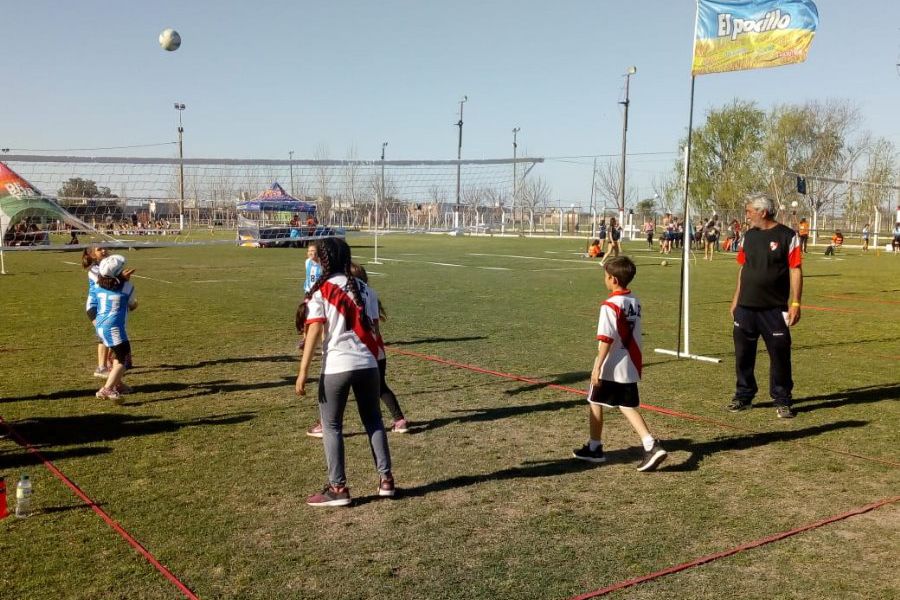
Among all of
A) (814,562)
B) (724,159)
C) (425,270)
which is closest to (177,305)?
(425,270)

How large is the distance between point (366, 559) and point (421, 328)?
9188mm

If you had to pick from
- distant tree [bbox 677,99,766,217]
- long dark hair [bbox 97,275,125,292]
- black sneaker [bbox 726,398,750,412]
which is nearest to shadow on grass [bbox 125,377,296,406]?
long dark hair [bbox 97,275,125,292]

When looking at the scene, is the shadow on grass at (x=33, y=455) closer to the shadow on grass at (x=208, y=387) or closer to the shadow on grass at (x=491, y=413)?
the shadow on grass at (x=208, y=387)

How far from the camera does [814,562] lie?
4.47m

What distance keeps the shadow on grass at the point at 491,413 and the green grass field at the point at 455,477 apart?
41 mm

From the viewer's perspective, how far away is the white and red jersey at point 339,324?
5.14 metres

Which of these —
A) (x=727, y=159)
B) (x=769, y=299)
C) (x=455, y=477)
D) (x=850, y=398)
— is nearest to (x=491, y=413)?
(x=455, y=477)

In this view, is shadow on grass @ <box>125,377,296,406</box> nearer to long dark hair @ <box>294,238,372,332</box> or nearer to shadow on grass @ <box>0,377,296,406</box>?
shadow on grass @ <box>0,377,296,406</box>

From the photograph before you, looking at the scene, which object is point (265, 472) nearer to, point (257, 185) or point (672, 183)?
point (257, 185)

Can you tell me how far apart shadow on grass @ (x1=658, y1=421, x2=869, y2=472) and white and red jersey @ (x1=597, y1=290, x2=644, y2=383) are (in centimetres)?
87

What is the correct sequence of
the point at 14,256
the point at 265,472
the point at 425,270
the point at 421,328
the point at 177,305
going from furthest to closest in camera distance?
the point at 14,256, the point at 425,270, the point at 177,305, the point at 421,328, the point at 265,472

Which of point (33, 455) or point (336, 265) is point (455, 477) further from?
point (33, 455)

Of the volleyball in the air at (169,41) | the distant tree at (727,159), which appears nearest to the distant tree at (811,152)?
the distant tree at (727,159)

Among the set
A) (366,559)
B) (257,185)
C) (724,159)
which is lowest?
(366,559)
